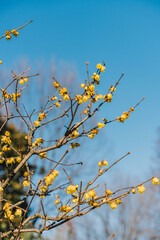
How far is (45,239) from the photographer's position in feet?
21.4

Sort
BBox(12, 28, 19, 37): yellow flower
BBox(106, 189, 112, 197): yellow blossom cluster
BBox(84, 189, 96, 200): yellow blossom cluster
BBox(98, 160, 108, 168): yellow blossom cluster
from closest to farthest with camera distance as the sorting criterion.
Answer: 1. BBox(84, 189, 96, 200): yellow blossom cluster
2. BBox(106, 189, 112, 197): yellow blossom cluster
3. BBox(98, 160, 108, 168): yellow blossom cluster
4. BBox(12, 28, 19, 37): yellow flower

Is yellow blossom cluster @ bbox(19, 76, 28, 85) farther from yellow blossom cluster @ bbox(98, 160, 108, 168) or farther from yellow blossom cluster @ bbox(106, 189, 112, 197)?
yellow blossom cluster @ bbox(106, 189, 112, 197)

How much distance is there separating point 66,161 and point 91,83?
6.07 metres

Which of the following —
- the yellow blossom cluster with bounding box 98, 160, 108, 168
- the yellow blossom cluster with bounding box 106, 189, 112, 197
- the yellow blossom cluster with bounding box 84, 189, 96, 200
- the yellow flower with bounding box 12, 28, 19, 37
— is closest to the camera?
the yellow blossom cluster with bounding box 84, 189, 96, 200

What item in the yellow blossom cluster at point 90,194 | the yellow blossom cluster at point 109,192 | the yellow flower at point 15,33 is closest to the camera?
the yellow blossom cluster at point 90,194

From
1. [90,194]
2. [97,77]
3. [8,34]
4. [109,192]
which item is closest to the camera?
[90,194]

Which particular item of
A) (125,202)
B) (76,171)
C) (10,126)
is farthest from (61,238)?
(10,126)

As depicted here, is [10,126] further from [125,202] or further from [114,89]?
[125,202]

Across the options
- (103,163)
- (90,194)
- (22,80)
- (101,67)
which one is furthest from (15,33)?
(90,194)

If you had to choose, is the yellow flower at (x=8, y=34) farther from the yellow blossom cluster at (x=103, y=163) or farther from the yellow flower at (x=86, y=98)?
the yellow blossom cluster at (x=103, y=163)

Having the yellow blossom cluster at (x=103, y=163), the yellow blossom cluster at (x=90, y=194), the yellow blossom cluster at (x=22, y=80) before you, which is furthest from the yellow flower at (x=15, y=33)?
the yellow blossom cluster at (x=90, y=194)

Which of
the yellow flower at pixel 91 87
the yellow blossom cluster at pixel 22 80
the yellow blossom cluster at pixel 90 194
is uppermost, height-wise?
the yellow blossom cluster at pixel 22 80

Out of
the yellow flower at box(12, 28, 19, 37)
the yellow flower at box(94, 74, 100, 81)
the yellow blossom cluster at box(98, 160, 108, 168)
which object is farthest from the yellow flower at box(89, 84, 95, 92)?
the yellow flower at box(12, 28, 19, 37)

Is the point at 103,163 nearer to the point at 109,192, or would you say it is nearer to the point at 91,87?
the point at 109,192
